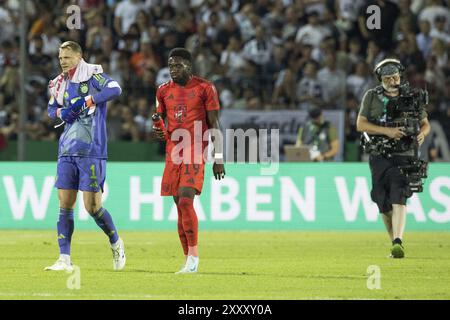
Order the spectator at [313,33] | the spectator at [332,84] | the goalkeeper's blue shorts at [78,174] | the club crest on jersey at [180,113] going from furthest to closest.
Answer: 1. the spectator at [313,33]
2. the spectator at [332,84]
3. the club crest on jersey at [180,113]
4. the goalkeeper's blue shorts at [78,174]

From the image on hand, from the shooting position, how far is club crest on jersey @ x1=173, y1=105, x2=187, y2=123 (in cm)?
1350

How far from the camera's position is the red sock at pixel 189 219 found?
13297 mm

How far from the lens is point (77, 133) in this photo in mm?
13445

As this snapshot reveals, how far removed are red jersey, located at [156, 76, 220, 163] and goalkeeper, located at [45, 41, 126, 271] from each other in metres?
0.61

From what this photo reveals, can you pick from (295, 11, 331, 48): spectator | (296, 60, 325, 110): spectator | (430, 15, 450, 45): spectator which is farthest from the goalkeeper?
(430, 15, 450, 45): spectator

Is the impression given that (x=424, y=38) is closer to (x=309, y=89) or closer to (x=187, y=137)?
(x=309, y=89)

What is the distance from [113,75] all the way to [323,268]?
36.8ft

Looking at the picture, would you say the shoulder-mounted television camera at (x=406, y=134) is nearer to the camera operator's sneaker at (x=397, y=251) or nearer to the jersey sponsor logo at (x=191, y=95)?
the camera operator's sneaker at (x=397, y=251)

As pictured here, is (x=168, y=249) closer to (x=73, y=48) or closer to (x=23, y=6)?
(x=73, y=48)

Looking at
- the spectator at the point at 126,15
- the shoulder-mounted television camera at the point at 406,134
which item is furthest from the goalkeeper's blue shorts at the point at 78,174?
the spectator at the point at 126,15

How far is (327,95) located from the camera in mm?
23719
